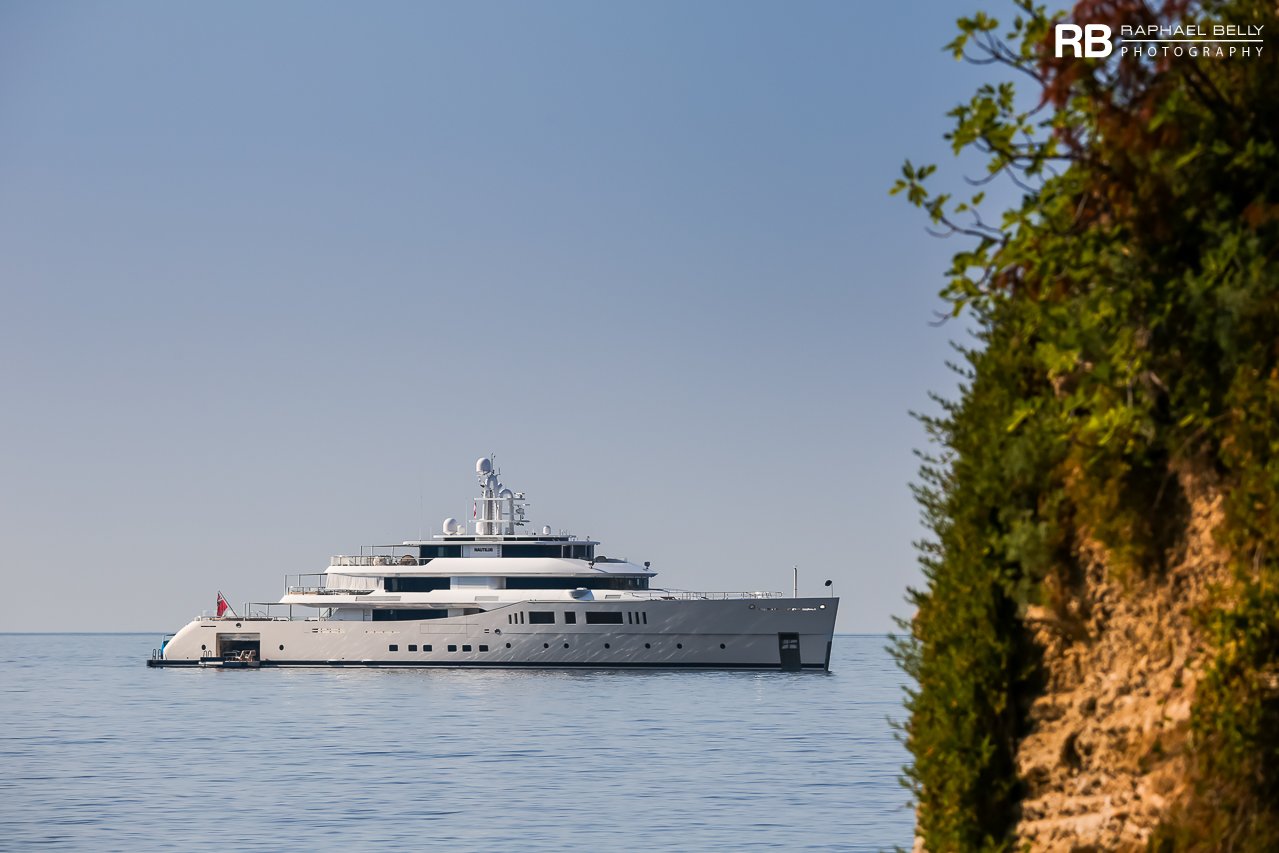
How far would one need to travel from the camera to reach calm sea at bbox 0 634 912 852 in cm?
2334

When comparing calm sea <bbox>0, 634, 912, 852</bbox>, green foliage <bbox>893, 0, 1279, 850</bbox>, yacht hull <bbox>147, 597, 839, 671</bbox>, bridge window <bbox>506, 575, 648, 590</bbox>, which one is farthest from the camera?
bridge window <bbox>506, 575, 648, 590</bbox>

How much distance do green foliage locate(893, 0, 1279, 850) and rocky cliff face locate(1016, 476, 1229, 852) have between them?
0.31 feet

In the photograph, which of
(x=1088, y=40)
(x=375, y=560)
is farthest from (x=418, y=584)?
(x=1088, y=40)

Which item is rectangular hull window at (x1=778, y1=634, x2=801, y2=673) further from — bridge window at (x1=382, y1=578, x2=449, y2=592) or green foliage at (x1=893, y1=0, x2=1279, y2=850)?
green foliage at (x1=893, y1=0, x2=1279, y2=850)

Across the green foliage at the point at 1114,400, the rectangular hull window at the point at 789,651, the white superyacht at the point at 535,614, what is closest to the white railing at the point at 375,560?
the white superyacht at the point at 535,614

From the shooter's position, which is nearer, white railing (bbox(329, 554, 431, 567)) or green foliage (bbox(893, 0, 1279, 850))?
green foliage (bbox(893, 0, 1279, 850))

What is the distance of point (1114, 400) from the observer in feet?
20.7

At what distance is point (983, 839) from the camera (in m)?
6.78

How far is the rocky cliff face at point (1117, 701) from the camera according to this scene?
243 inches

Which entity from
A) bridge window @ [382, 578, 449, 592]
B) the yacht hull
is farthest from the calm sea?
bridge window @ [382, 578, 449, 592]

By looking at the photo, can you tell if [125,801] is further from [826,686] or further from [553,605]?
[826,686]

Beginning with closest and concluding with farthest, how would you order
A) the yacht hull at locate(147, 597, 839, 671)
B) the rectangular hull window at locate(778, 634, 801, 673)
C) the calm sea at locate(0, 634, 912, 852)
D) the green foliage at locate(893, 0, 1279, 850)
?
the green foliage at locate(893, 0, 1279, 850) < the calm sea at locate(0, 634, 912, 852) < the yacht hull at locate(147, 597, 839, 671) < the rectangular hull window at locate(778, 634, 801, 673)

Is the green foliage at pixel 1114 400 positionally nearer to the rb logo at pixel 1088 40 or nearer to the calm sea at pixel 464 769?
the rb logo at pixel 1088 40

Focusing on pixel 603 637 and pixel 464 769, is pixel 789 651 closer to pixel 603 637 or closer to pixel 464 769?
pixel 603 637
